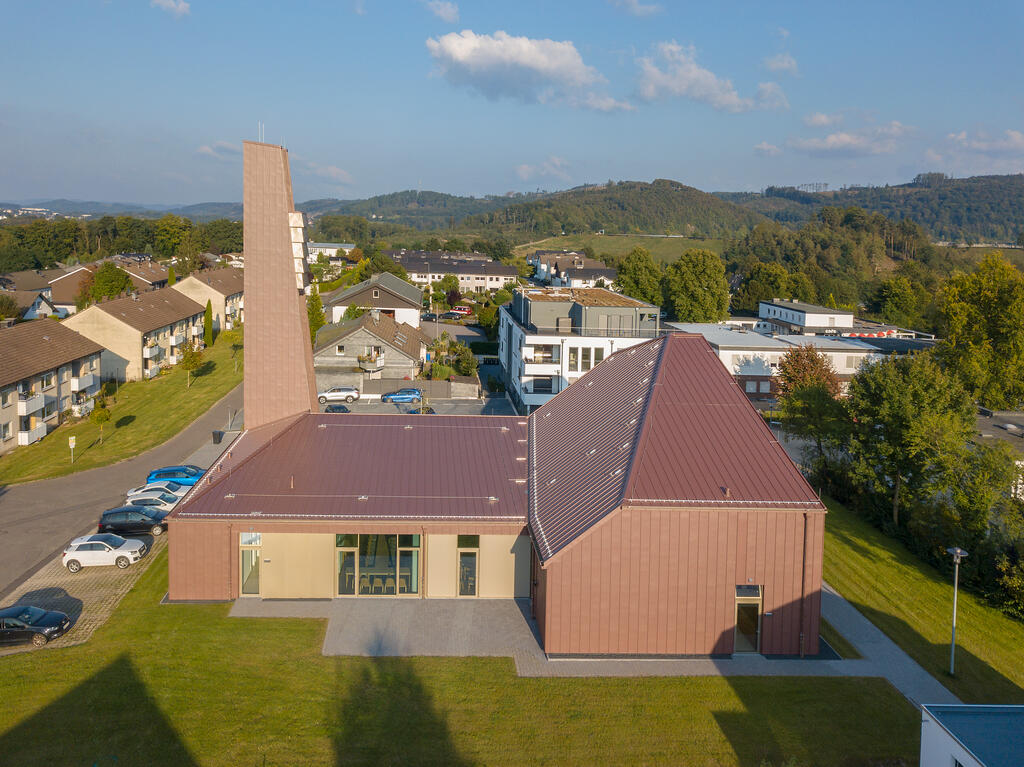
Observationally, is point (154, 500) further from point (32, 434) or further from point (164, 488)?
point (32, 434)

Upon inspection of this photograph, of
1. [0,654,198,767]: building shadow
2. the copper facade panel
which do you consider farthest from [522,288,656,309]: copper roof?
[0,654,198,767]: building shadow

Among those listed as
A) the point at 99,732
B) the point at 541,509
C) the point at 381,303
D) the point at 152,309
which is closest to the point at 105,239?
the point at 381,303

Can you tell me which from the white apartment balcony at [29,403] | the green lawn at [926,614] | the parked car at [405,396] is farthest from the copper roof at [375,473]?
the parked car at [405,396]

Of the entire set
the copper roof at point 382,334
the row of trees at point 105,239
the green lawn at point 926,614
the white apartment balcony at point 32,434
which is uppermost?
the row of trees at point 105,239

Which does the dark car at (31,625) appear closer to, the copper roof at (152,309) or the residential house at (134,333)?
the residential house at (134,333)

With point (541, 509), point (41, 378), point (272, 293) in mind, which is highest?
point (272, 293)

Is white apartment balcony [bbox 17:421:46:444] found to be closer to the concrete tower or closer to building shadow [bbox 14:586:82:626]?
the concrete tower
